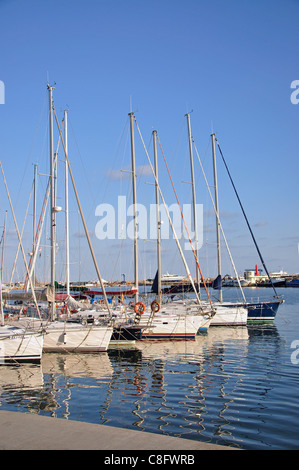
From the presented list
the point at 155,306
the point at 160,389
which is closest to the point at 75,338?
the point at 155,306

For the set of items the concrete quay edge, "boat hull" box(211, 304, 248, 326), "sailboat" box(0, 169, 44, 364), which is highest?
the concrete quay edge

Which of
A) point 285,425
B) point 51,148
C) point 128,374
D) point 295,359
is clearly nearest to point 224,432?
point 285,425

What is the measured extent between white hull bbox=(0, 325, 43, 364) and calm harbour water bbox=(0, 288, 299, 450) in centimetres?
60

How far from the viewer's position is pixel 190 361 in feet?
74.2

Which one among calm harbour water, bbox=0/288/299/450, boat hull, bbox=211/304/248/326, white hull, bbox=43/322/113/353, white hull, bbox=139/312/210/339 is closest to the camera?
calm harbour water, bbox=0/288/299/450

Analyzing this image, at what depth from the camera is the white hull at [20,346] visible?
21.6 metres

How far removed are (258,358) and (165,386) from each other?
818 cm

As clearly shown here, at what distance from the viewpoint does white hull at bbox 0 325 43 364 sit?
21.6 meters

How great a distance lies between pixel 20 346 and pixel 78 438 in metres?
15.6

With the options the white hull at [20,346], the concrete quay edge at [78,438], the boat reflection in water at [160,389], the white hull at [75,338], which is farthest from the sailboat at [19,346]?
the concrete quay edge at [78,438]

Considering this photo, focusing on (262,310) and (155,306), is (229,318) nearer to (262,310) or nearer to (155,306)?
(262,310)

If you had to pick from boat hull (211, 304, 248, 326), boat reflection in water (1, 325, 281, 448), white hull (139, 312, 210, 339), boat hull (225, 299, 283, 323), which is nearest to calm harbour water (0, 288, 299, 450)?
boat reflection in water (1, 325, 281, 448)

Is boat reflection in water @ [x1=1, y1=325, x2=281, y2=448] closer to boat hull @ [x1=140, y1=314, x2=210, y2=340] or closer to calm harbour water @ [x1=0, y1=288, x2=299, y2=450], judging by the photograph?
calm harbour water @ [x1=0, y1=288, x2=299, y2=450]

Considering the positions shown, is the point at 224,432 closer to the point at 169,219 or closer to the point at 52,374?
the point at 52,374
